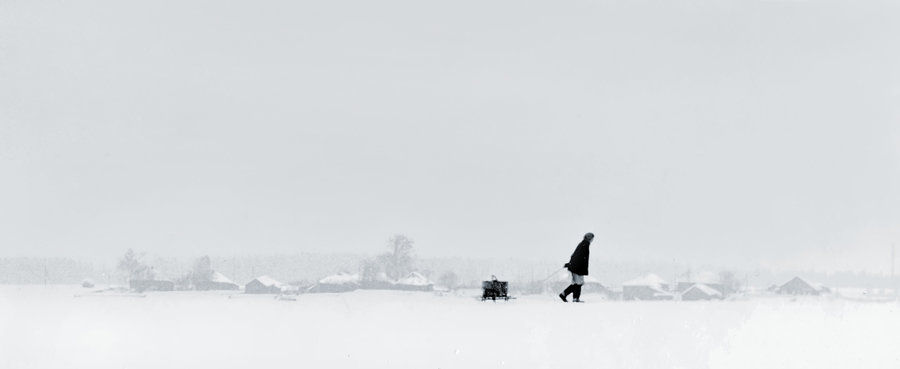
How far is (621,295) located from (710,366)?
11052cm

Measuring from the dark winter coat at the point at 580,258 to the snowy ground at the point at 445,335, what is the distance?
3.74 feet

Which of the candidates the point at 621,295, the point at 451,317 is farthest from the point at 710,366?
the point at 621,295

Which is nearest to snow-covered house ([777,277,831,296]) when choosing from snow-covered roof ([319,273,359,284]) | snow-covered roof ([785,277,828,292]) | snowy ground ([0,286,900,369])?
snow-covered roof ([785,277,828,292])

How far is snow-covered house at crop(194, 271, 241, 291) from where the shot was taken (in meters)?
118

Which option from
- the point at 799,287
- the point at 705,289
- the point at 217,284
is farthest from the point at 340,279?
the point at 799,287

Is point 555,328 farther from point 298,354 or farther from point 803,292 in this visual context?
point 803,292

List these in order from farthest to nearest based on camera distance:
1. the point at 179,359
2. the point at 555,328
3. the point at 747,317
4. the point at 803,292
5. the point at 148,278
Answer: the point at 803,292
the point at 148,278
the point at 747,317
the point at 555,328
the point at 179,359

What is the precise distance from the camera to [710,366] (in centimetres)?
2441

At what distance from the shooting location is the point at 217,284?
122 metres

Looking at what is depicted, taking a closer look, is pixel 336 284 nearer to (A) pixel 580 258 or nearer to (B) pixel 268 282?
(B) pixel 268 282

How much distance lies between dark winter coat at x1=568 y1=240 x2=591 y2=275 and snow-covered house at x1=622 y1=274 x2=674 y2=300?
101 m

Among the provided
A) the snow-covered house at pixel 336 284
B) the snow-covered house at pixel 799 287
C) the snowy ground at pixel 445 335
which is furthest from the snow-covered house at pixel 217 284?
the snowy ground at pixel 445 335

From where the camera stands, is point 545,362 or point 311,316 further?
point 311,316

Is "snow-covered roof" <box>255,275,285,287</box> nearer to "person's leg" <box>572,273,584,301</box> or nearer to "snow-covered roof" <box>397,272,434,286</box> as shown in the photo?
"snow-covered roof" <box>397,272,434,286</box>
